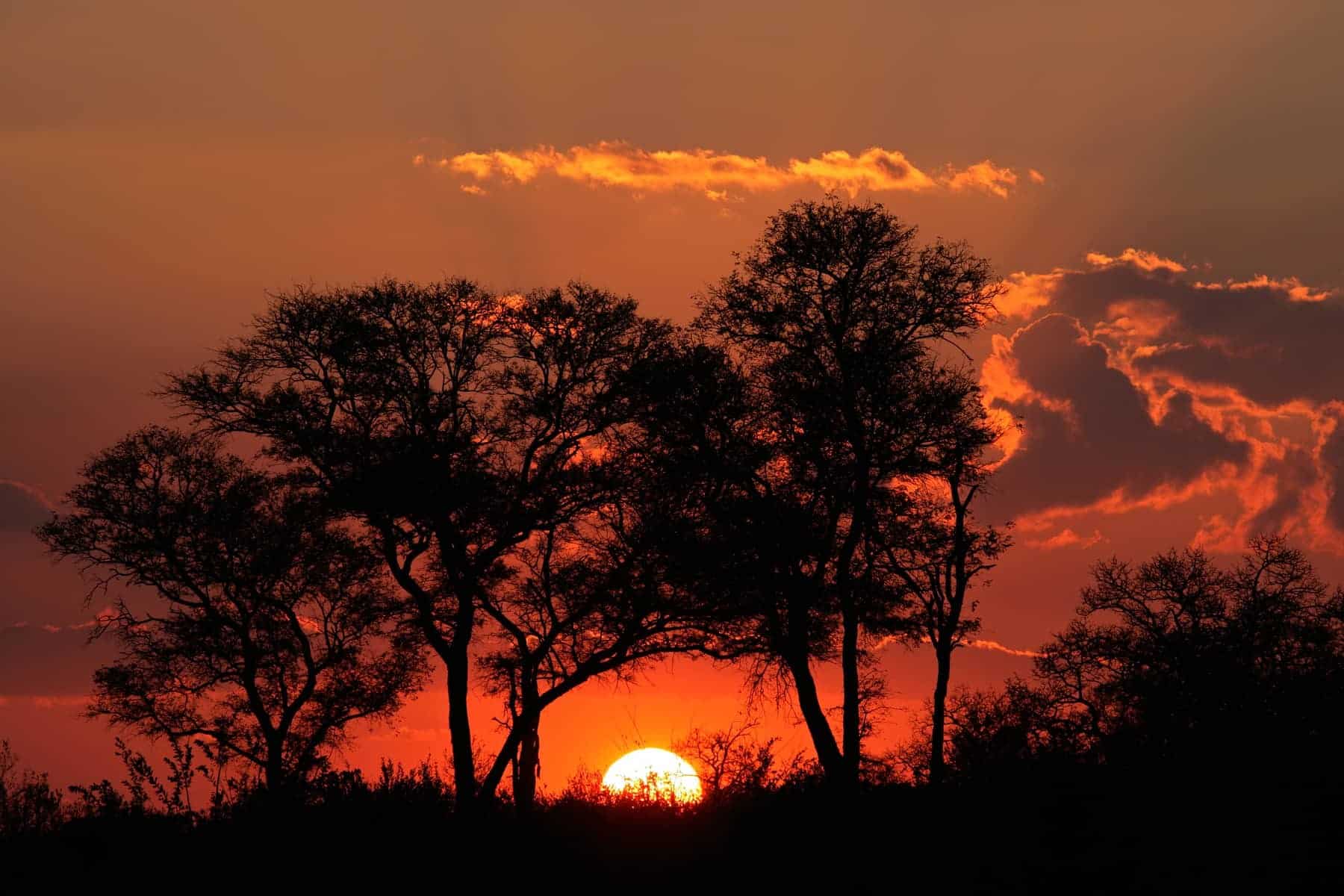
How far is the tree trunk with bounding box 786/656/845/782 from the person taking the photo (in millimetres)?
26094

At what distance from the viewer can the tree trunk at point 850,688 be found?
26.8 metres

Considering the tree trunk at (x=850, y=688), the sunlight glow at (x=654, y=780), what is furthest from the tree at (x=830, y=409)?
the sunlight glow at (x=654, y=780)

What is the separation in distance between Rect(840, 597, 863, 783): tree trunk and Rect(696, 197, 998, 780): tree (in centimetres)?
3

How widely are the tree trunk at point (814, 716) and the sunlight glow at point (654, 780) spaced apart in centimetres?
809

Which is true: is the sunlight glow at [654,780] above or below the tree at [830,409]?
below

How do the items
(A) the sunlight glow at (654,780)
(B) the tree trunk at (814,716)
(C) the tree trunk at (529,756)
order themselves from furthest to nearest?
(C) the tree trunk at (529,756) < (B) the tree trunk at (814,716) < (A) the sunlight glow at (654,780)

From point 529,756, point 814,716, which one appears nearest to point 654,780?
point 814,716

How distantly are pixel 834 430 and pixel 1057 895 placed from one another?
15692 millimetres

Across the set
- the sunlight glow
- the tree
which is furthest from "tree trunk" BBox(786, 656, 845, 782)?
the sunlight glow

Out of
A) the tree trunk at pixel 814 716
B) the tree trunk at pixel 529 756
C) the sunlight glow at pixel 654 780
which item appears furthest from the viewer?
the tree trunk at pixel 529 756

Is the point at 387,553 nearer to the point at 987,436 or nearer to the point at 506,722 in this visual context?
the point at 506,722

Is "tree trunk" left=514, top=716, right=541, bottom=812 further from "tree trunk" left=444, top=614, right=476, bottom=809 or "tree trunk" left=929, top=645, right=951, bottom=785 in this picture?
"tree trunk" left=929, top=645, right=951, bottom=785

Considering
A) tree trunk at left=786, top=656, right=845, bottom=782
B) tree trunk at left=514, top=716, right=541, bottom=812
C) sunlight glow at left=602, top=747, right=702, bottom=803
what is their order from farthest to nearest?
tree trunk at left=514, top=716, right=541, bottom=812, tree trunk at left=786, top=656, right=845, bottom=782, sunlight glow at left=602, top=747, right=702, bottom=803

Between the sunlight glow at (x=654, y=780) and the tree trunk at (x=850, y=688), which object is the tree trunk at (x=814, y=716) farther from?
the sunlight glow at (x=654, y=780)
